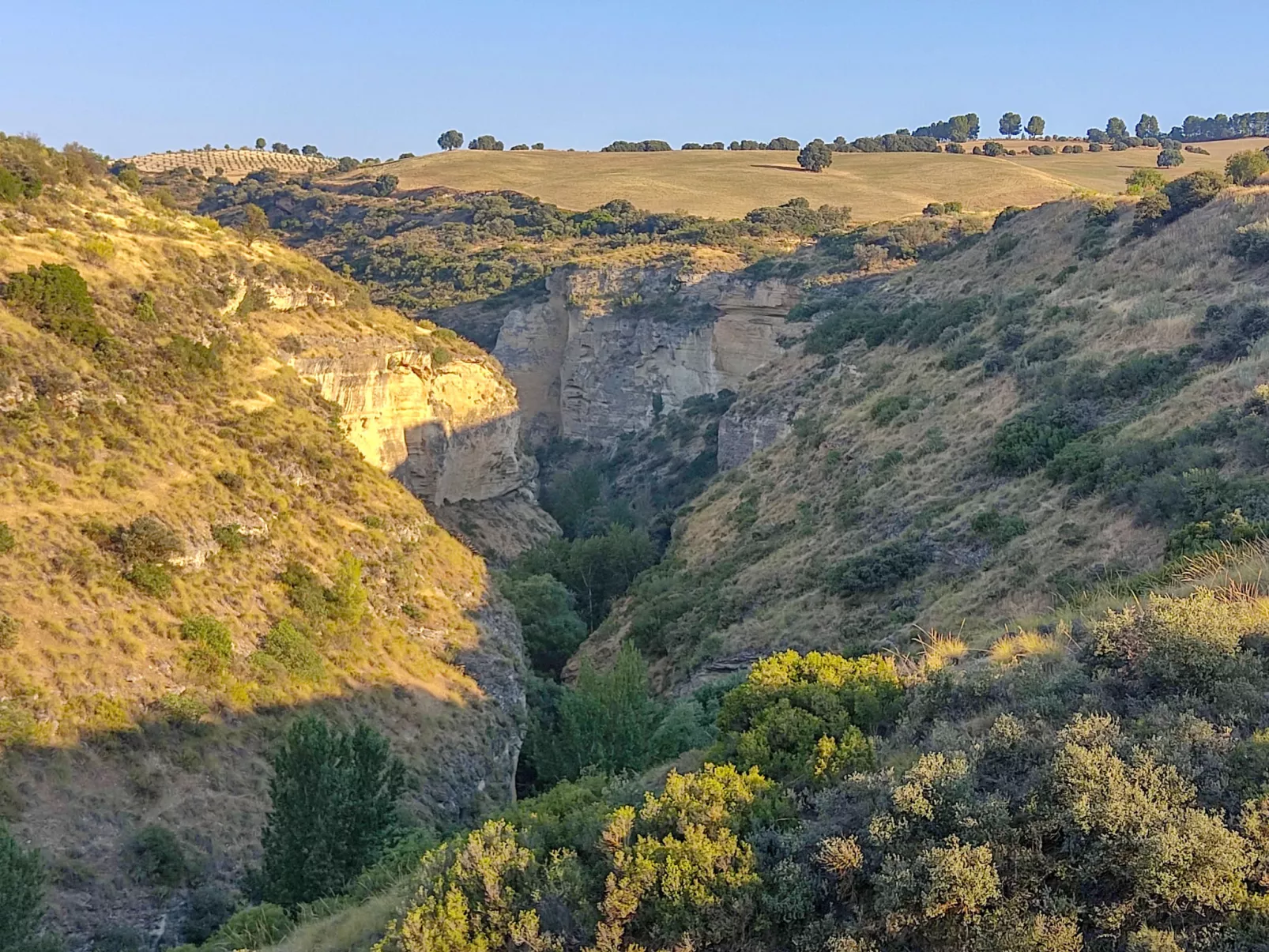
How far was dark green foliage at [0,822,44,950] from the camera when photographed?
35.6ft

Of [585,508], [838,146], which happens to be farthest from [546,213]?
[838,146]

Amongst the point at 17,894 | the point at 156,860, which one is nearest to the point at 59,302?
the point at 156,860

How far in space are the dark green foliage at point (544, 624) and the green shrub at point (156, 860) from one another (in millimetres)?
12907

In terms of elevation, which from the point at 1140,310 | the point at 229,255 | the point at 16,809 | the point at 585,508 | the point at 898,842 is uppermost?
the point at 229,255

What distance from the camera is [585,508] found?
44.4 metres

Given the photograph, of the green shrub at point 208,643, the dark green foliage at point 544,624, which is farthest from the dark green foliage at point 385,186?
the green shrub at point 208,643

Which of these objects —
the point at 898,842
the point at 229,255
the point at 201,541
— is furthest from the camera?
the point at 229,255

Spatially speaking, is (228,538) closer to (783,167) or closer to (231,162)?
(783,167)

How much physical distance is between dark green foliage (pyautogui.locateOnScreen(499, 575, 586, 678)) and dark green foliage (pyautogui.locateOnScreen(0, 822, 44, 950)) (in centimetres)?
1573

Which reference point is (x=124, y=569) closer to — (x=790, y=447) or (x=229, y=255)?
(x=229, y=255)

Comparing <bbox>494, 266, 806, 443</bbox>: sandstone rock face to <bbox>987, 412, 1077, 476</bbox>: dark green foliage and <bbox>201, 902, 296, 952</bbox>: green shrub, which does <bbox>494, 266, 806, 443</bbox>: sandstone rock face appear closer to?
<bbox>987, 412, 1077, 476</bbox>: dark green foliage

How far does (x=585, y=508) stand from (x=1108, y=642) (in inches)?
1469

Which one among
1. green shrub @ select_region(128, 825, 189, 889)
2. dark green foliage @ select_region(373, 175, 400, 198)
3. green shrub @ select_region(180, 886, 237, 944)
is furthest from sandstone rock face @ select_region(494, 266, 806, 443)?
green shrub @ select_region(180, 886, 237, 944)

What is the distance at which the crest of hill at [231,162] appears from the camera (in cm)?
11075
